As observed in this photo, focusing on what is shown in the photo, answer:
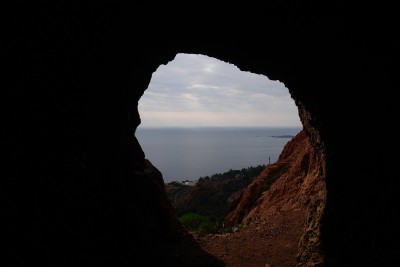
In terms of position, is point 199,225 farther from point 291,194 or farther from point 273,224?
point 291,194

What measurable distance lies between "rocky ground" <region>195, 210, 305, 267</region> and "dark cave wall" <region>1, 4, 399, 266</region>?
6.68 ft

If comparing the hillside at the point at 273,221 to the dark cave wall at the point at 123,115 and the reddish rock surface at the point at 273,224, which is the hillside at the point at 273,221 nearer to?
the reddish rock surface at the point at 273,224

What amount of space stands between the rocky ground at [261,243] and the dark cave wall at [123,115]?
6.68 ft

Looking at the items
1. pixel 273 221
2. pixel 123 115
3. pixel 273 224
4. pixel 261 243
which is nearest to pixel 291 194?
pixel 273 221

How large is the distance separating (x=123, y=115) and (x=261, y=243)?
614cm

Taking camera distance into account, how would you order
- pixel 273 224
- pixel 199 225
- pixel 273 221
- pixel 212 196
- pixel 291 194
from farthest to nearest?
pixel 212 196 < pixel 291 194 < pixel 199 225 < pixel 273 221 < pixel 273 224

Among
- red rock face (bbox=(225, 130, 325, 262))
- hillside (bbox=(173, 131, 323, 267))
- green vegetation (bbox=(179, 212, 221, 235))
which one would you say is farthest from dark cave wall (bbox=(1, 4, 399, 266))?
green vegetation (bbox=(179, 212, 221, 235))

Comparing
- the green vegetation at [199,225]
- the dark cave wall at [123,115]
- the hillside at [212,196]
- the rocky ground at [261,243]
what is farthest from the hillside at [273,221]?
the hillside at [212,196]

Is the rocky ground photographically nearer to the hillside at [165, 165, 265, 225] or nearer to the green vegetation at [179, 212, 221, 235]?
the green vegetation at [179, 212, 221, 235]

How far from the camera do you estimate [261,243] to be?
9.27 metres

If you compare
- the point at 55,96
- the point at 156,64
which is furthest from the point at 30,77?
the point at 156,64

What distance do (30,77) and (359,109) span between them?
5.81 meters

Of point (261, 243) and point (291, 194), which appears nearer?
point (261, 243)

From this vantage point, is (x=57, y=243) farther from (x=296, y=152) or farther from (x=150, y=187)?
(x=296, y=152)
